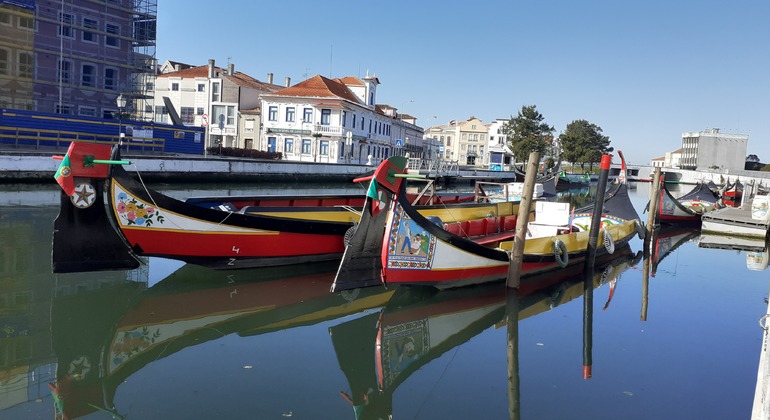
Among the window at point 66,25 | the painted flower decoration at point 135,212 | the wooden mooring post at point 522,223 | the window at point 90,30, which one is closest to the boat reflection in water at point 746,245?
the wooden mooring post at point 522,223

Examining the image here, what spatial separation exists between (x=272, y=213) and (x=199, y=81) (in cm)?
4443

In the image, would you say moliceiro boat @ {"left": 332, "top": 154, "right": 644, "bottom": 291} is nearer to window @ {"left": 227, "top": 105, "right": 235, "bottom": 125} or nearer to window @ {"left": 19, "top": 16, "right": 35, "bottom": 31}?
window @ {"left": 19, "top": 16, "right": 35, "bottom": 31}

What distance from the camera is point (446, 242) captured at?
1045 cm

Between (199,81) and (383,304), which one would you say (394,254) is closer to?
(383,304)

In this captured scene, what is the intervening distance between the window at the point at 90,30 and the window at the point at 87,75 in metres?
1.70

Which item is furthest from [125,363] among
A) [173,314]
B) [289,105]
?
[289,105]

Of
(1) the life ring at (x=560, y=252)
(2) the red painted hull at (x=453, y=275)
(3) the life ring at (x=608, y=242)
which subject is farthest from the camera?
→ (3) the life ring at (x=608, y=242)

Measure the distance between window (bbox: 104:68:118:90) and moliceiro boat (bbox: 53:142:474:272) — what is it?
31.5 metres

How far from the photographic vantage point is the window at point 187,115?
54312mm

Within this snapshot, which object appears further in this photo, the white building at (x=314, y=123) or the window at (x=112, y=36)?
the white building at (x=314, y=123)

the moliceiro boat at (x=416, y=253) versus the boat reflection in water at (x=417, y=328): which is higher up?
the moliceiro boat at (x=416, y=253)

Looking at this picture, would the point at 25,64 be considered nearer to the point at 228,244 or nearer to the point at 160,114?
the point at 160,114

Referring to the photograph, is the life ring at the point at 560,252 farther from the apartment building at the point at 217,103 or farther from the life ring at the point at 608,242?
the apartment building at the point at 217,103

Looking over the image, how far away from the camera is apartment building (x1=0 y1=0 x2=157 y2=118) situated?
33.7m
